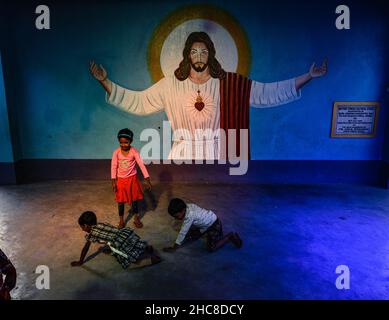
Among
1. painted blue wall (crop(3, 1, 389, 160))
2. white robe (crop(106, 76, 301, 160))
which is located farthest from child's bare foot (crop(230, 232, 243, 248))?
painted blue wall (crop(3, 1, 389, 160))

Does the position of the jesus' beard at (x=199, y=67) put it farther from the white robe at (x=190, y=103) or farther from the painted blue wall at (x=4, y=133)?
→ the painted blue wall at (x=4, y=133)

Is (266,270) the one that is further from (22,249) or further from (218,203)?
(22,249)

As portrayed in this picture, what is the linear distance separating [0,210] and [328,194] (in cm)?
646

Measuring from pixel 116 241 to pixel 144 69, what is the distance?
4.29 meters

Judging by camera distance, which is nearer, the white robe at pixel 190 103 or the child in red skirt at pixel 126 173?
the child in red skirt at pixel 126 173

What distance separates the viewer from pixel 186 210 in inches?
166

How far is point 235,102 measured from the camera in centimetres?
708

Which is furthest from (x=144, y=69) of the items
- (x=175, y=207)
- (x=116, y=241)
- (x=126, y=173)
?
(x=116, y=241)

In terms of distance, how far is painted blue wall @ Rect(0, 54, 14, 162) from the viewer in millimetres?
6879

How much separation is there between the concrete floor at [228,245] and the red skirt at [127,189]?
1.90 ft

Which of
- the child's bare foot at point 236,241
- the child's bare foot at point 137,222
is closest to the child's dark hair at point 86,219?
the child's bare foot at point 137,222

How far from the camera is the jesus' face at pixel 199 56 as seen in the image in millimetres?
6824
